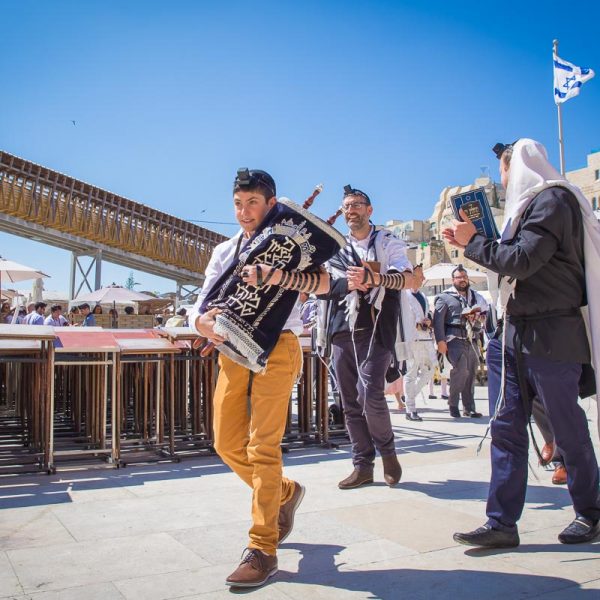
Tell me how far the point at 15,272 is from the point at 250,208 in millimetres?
13723

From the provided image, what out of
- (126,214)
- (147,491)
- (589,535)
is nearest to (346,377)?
(147,491)

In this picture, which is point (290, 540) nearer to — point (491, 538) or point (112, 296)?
point (491, 538)

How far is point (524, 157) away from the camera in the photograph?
3133mm

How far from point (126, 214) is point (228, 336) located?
2982 cm

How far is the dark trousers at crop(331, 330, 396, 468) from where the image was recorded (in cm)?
440

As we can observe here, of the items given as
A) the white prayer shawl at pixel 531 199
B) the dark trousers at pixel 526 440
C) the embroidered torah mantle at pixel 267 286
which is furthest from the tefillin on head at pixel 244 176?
the dark trousers at pixel 526 440

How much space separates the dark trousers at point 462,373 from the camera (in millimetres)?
8445

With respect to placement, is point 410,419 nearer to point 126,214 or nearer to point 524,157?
point 524,157

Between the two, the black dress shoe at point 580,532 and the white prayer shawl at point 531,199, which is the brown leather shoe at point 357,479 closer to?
the black dress shoe at point 580,532

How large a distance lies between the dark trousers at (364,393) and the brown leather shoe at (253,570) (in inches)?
72.5

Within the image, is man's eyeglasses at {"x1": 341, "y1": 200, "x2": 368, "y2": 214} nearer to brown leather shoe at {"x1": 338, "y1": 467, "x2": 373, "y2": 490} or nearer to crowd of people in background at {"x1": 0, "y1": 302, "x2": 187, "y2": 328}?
brown leather shoe at {"x1": 338, "y1": 467, "x2": 373, "y2": 490}

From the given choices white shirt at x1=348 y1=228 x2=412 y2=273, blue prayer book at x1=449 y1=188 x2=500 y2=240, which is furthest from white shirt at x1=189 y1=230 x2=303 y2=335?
white shirt at x1=348 y1=228 x2=412 y2=273

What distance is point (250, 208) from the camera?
3072 mm

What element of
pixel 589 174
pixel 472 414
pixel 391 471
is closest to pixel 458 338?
pixel 472 414
